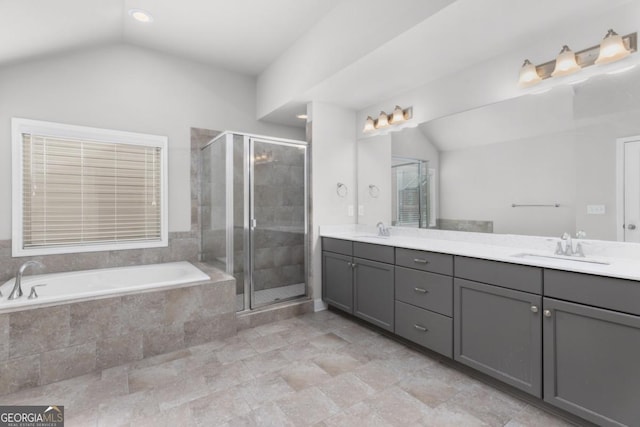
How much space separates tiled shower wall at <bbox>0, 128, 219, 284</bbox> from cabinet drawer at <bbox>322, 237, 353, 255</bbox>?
1522 millimetres

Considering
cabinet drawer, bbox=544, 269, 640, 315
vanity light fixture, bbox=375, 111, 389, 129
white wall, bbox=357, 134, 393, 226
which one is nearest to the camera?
cabinet drawer, bbox=544, 269, 640, 315

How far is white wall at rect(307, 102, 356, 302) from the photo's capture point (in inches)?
133

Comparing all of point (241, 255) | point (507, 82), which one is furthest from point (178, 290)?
point (507, 82)

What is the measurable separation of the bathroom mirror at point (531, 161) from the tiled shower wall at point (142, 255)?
2297 millimetres

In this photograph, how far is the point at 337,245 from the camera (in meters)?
3.21

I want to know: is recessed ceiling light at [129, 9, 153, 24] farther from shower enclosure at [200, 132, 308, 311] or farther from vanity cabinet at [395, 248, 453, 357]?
vanity cabinet at [395, 248, 453, 357]

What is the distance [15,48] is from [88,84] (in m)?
0.61

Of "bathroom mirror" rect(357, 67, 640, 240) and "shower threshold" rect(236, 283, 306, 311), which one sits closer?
"bathroom mirror" rect(357, 67, 640, 240)

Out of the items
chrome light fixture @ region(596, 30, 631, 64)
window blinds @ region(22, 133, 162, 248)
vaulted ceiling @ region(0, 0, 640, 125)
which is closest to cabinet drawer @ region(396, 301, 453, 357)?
chrome light fixture @ region(596, 30, 631, 64)

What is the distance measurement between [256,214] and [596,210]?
272 centimetres

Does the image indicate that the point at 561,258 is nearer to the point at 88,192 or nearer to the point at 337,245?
the point at 337,245

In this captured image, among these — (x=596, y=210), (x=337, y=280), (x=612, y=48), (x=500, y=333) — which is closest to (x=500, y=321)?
(x=500, y=333)

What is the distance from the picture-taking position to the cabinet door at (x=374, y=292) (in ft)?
8.61

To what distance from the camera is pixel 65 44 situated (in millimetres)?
2723
